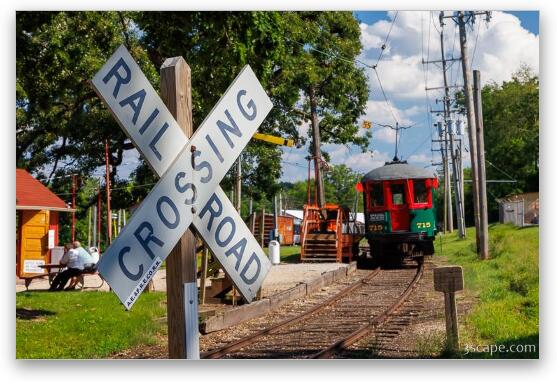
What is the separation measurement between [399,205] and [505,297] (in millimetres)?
8235

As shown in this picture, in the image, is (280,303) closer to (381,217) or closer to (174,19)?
(174,19)

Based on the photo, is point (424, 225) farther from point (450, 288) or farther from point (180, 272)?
point (180, 272)

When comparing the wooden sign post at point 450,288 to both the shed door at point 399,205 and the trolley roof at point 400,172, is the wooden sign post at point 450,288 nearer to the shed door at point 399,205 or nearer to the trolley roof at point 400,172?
the trolley roof at point 400,172

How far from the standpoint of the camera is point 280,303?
33.3ft

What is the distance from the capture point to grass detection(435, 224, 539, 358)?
6039 millimetres

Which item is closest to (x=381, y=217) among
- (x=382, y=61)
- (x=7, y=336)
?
(x=382, y=61)

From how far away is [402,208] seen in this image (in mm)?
16641

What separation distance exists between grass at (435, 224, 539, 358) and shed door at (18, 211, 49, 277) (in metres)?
8.58

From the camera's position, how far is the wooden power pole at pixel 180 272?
2.32 m

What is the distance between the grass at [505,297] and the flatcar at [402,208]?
9.06ft

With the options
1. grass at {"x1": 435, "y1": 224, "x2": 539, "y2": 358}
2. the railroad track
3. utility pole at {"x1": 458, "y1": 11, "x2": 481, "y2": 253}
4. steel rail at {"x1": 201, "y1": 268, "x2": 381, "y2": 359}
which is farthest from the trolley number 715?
steel rail at {"x1": 201, "y1": 268, "x2": 381, "y2": 359}

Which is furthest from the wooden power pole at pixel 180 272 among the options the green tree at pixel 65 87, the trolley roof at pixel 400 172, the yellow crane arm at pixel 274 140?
the trolley roof at pixel 400 172

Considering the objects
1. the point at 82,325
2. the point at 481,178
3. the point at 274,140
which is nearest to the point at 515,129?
the point at 481,178

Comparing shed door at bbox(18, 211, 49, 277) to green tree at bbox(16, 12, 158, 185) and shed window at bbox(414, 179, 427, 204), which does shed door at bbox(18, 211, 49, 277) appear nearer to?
green tree at bbox(16, 12, 158, 185)
